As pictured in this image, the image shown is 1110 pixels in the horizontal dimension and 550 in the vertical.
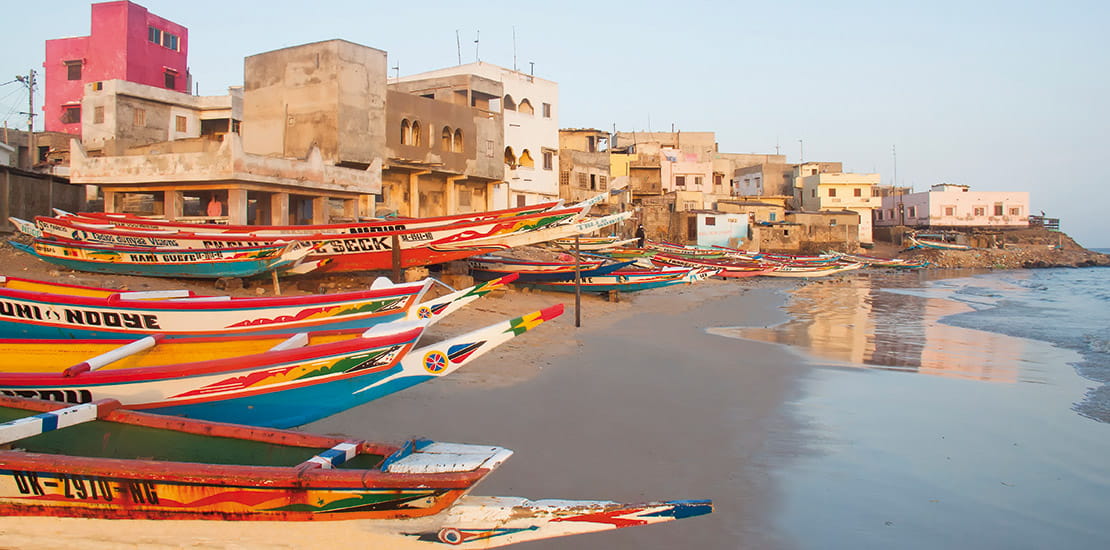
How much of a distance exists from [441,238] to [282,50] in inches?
465

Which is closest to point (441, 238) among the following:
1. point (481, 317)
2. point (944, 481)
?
point (481, 317)

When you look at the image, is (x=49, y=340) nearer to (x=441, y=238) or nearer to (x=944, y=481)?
(x=944, y=481)

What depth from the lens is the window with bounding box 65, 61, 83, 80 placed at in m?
40.0

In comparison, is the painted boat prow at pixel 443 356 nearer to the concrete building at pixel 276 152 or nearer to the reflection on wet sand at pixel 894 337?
the reflection on wet sand at pixel 894 337

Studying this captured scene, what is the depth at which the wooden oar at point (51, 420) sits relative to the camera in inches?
182

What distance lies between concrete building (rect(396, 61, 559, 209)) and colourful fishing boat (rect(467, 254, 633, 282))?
11039mm

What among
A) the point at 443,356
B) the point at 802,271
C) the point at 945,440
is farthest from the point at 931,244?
the point at 443,356

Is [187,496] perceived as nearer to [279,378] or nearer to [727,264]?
[279,378]

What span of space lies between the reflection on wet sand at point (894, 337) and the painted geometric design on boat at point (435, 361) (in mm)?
9232

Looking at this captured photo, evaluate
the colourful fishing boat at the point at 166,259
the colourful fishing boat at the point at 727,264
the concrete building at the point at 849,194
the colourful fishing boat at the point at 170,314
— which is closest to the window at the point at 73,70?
the colourful fishing boat at the point at 166,259

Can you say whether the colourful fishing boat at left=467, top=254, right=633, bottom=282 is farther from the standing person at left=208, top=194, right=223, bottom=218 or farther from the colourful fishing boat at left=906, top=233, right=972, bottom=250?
the colourful fishing boat at left=906, top=233, right=972, bottom=250

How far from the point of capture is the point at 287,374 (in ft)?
20.6

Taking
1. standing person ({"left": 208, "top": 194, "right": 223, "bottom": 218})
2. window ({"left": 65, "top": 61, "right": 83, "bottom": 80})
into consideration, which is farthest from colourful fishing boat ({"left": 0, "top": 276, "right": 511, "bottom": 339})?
window ({"left": 65, "top": 61, "right": 83, "bottom": 80})

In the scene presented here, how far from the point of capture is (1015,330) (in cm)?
1992
